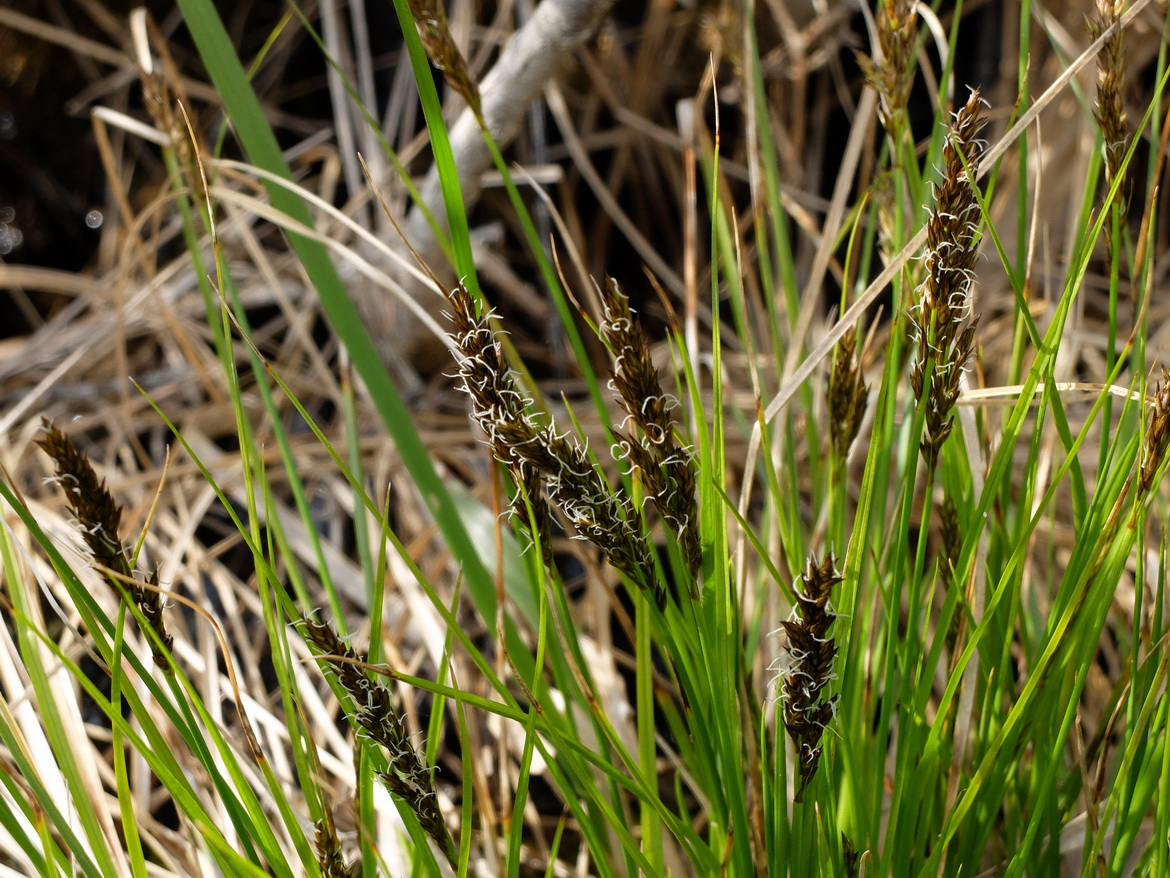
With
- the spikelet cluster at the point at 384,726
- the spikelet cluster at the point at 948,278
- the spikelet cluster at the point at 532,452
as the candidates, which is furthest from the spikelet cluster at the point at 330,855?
the spikelet cluster at the point at 948,278

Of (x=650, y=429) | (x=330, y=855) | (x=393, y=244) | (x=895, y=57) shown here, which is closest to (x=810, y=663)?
(x=650, y=429)

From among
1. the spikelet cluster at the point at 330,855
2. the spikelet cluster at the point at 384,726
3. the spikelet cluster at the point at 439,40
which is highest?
the spikelet cluster at the point at 439,40

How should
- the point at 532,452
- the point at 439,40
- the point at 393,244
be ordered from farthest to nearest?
the point at 393,244 → the point at 439,40 → the point at 532,452

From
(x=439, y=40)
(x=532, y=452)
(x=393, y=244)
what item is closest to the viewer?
(x=532, y=452)

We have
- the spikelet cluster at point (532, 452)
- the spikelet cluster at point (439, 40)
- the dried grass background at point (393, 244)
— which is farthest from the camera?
the dried grass background at point (393, 244)

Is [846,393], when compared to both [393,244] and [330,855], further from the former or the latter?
[393,244]

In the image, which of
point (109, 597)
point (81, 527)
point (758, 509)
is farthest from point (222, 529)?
point (81, 527)

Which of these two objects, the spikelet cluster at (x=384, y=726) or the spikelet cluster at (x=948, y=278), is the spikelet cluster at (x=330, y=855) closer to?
the spikelet cluster at (x=384, y=726)
